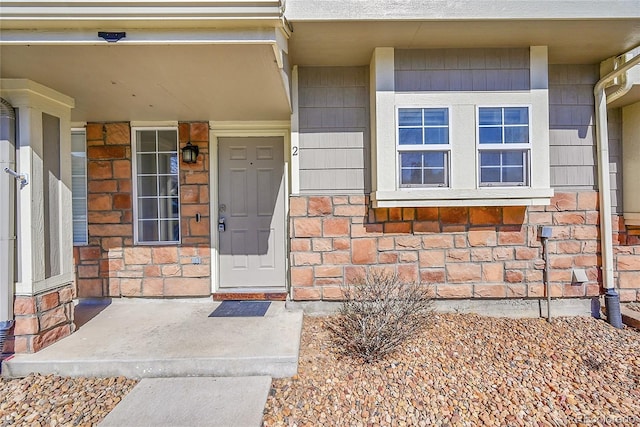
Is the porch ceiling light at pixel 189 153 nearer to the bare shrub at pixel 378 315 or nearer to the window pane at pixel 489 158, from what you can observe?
the bare shrub at pixel 378 315

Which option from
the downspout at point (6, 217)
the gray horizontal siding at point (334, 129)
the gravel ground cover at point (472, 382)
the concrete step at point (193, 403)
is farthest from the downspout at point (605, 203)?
the downspout at point (6, 217)

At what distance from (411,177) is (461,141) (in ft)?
2.02

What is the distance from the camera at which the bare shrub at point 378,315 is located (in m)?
2.58

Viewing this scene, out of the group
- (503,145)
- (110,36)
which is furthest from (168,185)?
(503,145)

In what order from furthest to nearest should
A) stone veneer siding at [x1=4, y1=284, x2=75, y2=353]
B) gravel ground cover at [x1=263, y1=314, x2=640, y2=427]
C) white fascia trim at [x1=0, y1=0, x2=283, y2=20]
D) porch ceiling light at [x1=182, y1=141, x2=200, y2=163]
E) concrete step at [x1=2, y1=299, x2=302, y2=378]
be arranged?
porch ceiling light at [x1=182, y1=141, x2=200, y2=163]
stone veneer siding at [x1=4, y1=284, x2=75, y2=353]
concrete step at [x1=2, y1=299, x2=302, y2=378]
white fascia trim at [x1=0, y1=0, x2=283, y2=20]
gravel ground cover at [x1=263, y1=314, x2=640, y2=427]

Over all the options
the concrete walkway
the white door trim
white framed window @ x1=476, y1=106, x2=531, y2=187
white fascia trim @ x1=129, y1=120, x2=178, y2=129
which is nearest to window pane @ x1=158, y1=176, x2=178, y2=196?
the white door trim

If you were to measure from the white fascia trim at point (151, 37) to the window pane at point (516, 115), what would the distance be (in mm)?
2471

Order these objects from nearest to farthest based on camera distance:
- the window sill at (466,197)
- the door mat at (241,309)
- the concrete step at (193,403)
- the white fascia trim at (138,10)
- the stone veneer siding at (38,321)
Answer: the concrete step at (193,403)
the white fascia trim at (138,10)
the stone veneer siding at (38,321)
the window sill at (466,197)
the door mat at (241,309)

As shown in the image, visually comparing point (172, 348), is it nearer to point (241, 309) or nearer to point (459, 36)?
point (241, 309)

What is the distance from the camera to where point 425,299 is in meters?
3.23

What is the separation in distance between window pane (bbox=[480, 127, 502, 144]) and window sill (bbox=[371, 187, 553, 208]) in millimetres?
497

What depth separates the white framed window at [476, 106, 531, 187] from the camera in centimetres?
320

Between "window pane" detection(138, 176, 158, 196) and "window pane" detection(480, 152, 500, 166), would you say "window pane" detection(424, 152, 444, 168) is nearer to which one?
"window pane" detection(480, 152, 500, 166)

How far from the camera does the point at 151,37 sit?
2.22m
